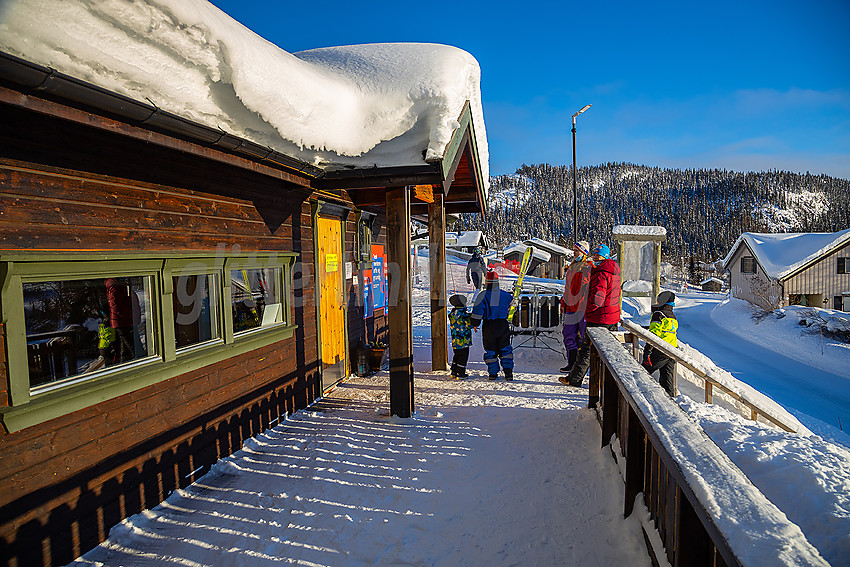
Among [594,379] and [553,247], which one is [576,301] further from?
[553,247]

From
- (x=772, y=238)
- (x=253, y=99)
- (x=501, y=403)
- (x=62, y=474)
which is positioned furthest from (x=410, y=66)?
(x=772, y=238)

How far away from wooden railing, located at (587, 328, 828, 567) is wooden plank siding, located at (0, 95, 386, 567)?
11.3ft

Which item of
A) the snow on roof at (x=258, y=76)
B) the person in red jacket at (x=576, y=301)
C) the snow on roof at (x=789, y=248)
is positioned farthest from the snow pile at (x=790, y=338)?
the snow on roof at (x=258, y=76)

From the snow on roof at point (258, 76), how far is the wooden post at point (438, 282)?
1316 millimetres

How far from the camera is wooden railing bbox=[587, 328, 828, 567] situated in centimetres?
119

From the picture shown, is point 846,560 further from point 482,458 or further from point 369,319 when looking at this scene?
point 369,319

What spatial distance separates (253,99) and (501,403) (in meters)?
4.47

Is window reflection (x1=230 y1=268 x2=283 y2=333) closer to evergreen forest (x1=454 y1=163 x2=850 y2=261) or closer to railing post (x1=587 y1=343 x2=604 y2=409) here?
railing post (x1=587 y1=343 x2=604 y2=409)

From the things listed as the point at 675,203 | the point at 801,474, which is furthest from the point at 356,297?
the point at 675,203

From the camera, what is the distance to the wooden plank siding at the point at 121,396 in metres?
2.57

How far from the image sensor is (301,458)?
4.26 metres

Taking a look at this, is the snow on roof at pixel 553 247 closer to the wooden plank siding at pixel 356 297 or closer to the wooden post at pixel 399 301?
the wooden plank siding at pixel 356 297

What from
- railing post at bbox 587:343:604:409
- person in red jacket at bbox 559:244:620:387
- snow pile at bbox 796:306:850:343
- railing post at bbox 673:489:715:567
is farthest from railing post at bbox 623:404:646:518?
snow pile at bbox 796:306:850:343

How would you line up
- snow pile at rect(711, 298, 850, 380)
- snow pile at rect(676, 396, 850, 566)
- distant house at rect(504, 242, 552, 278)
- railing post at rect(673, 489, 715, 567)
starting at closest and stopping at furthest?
→ railing post at rect(673, 489, 715, 567)
snow pile at rect(676, 396, 850, 566)
snow pile at rect(711, 298, 850, 380)
distant house at rect(504, 242, 552, 278)
